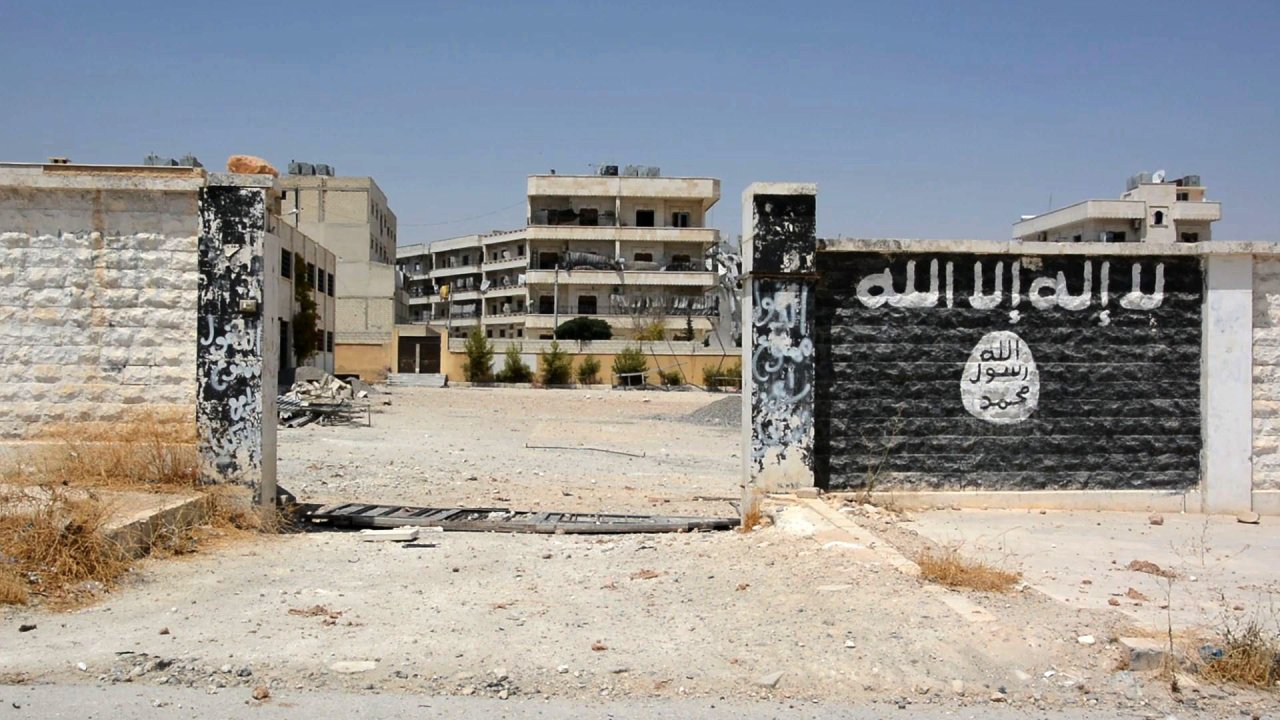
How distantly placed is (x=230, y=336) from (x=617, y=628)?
5.27 meters

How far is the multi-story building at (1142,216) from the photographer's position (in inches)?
2662

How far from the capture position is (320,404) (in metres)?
26.9

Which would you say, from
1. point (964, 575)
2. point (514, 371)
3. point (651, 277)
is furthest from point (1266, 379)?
point (651, 277)

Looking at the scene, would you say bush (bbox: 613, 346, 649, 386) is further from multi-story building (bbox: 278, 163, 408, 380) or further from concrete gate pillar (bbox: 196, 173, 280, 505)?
concrete gate pillar (bbox: 196, 173, 280, 505)

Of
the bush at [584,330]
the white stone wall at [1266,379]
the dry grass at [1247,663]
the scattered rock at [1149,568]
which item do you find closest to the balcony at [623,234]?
the bush at [584,330]

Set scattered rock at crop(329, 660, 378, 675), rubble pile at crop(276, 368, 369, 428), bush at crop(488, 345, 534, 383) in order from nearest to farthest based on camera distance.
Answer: scattered rock at crop(329, 660, 378, 675) → rubble pile at crop(276, 368, 369, 428) → bush at crop(488, 345, 534, 383)

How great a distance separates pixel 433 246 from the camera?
100750 mm

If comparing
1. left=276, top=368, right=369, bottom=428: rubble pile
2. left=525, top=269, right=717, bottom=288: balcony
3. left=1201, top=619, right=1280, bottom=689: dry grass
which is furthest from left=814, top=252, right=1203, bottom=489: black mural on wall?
left=525, top=269, right=717, bottom=288: balcony

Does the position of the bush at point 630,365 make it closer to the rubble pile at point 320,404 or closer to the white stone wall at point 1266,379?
the rubble pile at point 320,404

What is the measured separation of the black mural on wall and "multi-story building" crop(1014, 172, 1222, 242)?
59.8m

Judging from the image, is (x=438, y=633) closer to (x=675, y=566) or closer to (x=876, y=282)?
(x=675, y=566)

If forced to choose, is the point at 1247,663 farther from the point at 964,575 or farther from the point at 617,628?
the point at 617,628

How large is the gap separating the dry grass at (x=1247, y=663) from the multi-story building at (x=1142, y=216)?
65.6 m

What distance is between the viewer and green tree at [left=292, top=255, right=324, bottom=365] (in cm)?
4431
